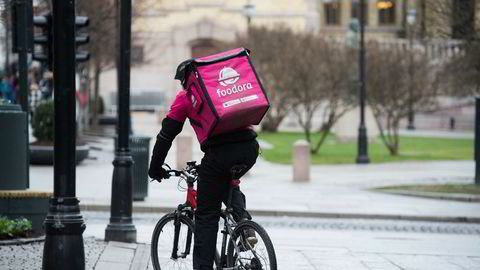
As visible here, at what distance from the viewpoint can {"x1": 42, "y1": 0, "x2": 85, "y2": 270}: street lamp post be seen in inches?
290

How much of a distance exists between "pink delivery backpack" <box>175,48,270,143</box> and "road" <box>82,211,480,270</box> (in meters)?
3.62

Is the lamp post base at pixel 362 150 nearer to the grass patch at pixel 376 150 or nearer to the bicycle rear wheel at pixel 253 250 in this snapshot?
the grass patch at pixel 376 150

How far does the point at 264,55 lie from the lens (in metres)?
46.5

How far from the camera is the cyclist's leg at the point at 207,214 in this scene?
763 cm

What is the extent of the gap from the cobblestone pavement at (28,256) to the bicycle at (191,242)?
1286 millimetres

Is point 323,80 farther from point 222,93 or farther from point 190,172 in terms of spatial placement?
point 222,93

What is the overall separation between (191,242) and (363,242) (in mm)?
5627

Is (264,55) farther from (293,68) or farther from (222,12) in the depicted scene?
(222,12)

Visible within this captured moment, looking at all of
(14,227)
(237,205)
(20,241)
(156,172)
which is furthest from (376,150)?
(237,205)

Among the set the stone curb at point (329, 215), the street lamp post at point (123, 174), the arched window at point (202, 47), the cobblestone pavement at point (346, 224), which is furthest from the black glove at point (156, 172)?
the arched window at point (202, 47)

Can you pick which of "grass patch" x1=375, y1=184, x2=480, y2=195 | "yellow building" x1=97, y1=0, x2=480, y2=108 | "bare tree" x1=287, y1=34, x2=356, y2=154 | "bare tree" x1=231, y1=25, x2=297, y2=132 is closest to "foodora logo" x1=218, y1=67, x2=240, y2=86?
"grass patch" x1=375, y1=184, x2=480, y2=195

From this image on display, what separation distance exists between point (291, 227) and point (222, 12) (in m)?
57.6

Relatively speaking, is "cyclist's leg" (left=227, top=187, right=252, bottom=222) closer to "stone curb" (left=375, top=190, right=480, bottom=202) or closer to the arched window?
"stone curb" (left=375, top=190, right=480, bottom=202)

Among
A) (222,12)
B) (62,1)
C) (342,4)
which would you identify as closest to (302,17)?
(222,12)
